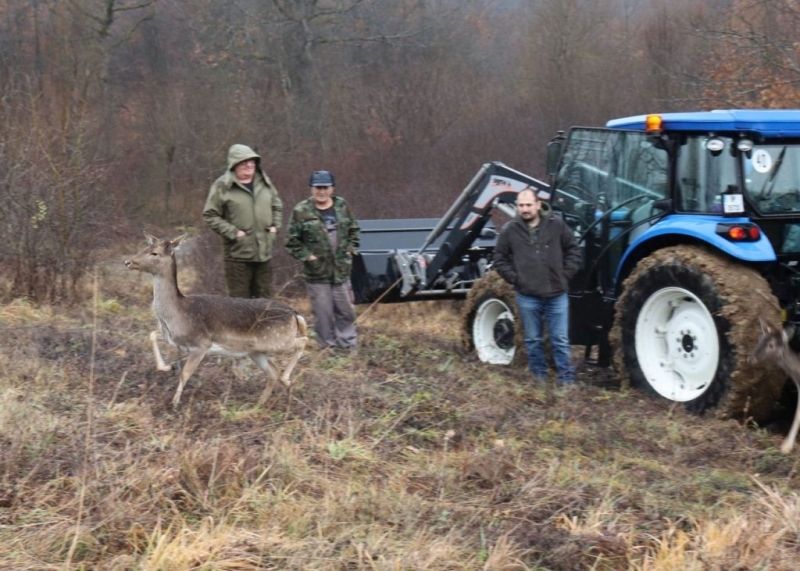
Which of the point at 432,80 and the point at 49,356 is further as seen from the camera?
the point at 432,80

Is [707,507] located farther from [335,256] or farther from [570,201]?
[335,256]

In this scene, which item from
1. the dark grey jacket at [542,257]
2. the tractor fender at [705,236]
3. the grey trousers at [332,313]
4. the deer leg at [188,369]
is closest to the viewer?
the deer leg at [188,369]

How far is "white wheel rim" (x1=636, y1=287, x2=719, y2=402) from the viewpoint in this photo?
7391mm

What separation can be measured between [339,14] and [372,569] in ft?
77.5

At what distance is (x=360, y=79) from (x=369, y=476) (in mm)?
21178

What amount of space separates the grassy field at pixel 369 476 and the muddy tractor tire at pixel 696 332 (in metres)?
0.20

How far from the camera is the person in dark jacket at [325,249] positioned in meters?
9.30

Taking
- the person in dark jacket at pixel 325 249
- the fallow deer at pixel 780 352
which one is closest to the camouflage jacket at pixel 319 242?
the person in dark jacket at pixel 325 249

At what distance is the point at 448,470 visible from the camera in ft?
18.9

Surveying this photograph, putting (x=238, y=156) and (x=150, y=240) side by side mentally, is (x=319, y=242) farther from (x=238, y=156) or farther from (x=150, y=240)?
(x=150, y=240)

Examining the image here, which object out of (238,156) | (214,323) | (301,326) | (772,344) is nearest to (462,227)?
(238,156)

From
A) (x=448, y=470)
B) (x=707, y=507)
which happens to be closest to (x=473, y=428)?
(x=448, y=470)

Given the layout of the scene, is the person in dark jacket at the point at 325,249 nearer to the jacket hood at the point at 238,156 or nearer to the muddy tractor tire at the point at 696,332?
the jacket hood at the point at 238,156

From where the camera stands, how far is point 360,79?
85.1ft
